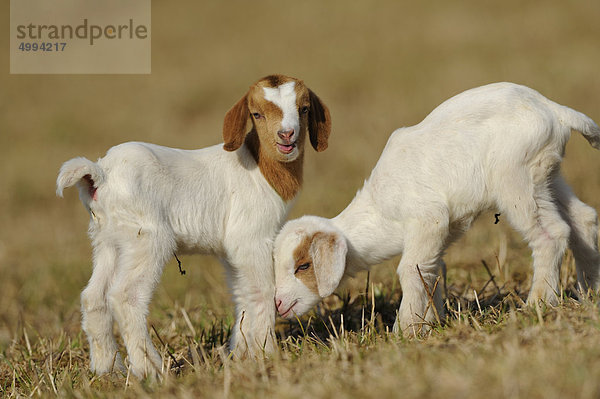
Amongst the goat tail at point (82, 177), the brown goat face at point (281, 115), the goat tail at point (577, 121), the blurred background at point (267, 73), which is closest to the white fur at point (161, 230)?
the goat tail at point (82, 177)

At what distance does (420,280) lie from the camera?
4234 millimetres

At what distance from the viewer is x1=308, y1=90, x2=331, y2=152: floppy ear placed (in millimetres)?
4809

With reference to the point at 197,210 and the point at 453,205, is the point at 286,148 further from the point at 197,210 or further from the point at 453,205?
the point at 453,205

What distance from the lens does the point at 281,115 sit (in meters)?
4.50

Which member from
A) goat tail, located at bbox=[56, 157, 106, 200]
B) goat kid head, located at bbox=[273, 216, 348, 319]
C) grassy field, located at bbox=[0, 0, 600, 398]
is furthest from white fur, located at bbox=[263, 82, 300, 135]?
grassy field, located at bbox=[0, 0, 600, 398]

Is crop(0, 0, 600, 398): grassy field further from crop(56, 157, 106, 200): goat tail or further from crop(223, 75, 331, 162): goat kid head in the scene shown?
crop(223, 75, 331, 162): goat kid head

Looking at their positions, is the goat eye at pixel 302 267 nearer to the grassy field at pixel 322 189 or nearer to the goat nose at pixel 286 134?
the grassy field at pixel 322 189

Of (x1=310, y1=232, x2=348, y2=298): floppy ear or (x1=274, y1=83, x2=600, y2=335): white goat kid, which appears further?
(x1=310, y1=232, x2=348, y2=298): floppy ear

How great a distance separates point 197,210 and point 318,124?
1035 mm

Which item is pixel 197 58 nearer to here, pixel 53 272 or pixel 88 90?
pixel 88 90

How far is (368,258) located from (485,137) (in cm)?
109

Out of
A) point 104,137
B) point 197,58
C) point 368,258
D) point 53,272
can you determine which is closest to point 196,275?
point 53,272

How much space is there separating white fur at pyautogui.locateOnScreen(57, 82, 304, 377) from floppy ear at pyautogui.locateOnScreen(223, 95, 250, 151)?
203mm

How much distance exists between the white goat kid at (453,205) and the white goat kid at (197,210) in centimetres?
23
